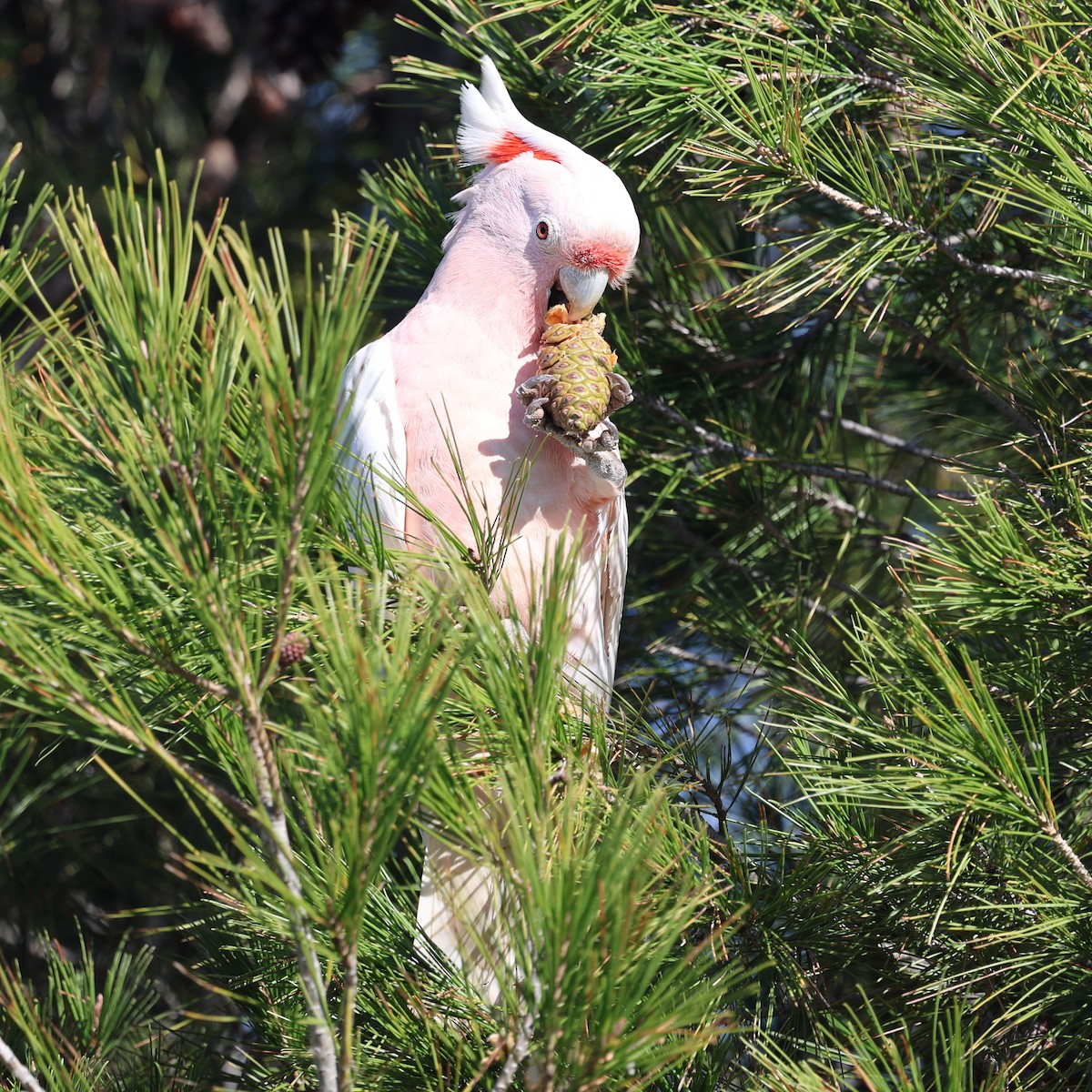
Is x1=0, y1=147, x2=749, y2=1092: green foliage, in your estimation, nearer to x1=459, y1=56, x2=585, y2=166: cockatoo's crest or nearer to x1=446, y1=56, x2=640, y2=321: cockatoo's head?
x1=446, y1=56, x2=640, y2=321: cockatoo's head

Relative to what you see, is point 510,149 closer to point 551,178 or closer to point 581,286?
point 551,178

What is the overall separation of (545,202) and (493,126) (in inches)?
6.4

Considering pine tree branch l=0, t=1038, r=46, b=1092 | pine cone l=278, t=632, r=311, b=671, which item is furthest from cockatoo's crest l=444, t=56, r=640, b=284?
pine tree branch l=0, t=1038, r=46, b=1092

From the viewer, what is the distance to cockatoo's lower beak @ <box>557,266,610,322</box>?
165 centimetres

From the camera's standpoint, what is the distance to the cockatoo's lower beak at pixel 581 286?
165 cm

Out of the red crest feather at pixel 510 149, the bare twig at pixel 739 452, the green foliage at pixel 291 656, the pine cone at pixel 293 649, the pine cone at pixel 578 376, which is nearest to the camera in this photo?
the green foliage at pixel 291 656

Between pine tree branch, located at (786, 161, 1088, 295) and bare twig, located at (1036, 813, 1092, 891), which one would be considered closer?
bare twig, located at (1036, 813, 1092, 891)

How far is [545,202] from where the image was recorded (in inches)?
65.4

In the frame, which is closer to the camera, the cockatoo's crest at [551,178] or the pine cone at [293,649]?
the pine cone at [293,649]

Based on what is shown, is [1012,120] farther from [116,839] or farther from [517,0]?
[116,839]

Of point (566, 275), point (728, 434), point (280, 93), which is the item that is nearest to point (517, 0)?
point (566, 275)

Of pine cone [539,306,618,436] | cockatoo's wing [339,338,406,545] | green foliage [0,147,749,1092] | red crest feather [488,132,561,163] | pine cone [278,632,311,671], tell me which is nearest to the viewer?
green foliage [0,147,749,1092]

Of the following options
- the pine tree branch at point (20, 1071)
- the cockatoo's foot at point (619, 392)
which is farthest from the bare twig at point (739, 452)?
the pine tree branch at point (20, 1071)

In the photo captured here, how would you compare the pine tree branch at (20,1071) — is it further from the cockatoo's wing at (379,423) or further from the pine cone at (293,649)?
the cockatoo's wing at (379,423)
